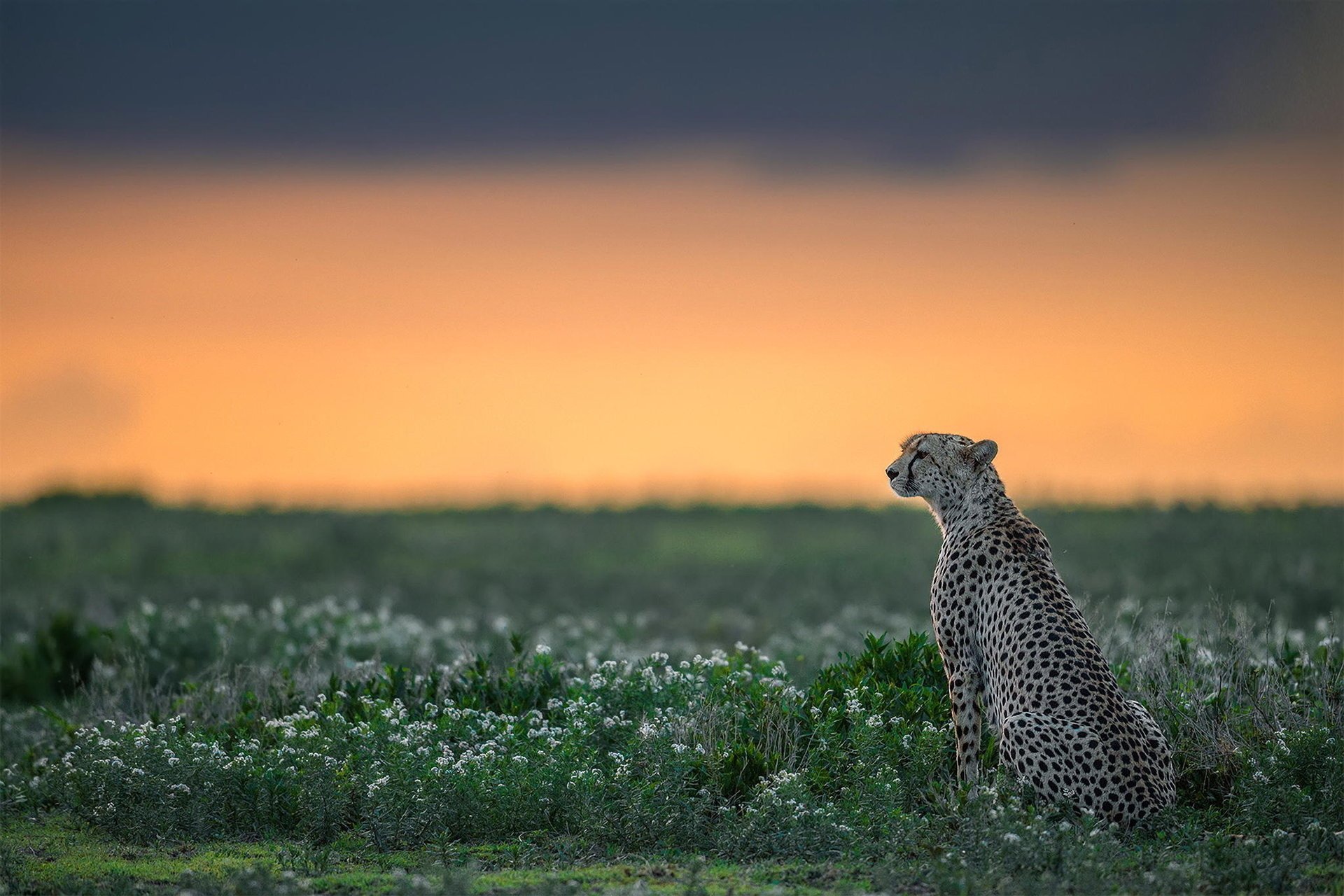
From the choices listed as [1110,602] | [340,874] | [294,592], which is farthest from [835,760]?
[294,592]

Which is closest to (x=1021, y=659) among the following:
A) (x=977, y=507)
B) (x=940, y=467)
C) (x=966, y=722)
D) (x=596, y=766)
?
(x=966, y=722)

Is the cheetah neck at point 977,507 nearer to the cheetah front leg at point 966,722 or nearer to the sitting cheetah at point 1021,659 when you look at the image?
the sitting cheetah at point 1021,659

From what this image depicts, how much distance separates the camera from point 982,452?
8.94m

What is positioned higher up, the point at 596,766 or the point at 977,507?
the point at 977,507

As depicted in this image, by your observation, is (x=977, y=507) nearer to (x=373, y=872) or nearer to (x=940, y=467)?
(x=940, y=467)

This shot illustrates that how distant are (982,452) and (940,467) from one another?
0.26 meters

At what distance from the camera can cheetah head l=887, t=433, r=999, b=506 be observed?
8961 millimetres

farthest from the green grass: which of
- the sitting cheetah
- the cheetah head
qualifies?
the cheetah head

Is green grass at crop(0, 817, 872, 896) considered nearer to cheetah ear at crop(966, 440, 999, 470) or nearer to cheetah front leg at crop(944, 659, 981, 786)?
cheetah front leg at crop(944, 659, 981, 786)

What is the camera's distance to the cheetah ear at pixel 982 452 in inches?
350

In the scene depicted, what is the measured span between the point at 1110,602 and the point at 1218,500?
14.0 metres

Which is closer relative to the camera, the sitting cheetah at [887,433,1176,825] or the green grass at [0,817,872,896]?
the green grass at [0,817,872,896]

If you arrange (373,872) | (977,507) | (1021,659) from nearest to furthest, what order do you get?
(373,872)
(1021,659)
(977,507)

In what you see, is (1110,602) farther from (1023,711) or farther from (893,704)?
(1023,711)
